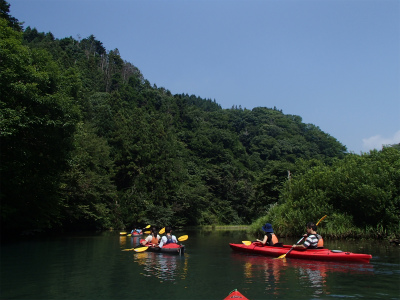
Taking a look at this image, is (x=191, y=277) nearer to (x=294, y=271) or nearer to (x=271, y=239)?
(x=294, y=271)

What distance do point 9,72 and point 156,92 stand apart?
64.8 metres

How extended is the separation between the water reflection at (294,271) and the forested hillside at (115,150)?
11.7 m

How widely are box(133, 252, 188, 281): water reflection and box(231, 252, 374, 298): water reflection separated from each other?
197 cm

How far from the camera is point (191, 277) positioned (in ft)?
33.0

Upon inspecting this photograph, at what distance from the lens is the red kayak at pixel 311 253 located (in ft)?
38.7

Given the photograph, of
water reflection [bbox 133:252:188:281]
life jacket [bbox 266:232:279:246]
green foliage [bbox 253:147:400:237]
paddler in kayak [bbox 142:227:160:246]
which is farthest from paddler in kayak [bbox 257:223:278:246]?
green foliage [bbox 253:147:400:237]

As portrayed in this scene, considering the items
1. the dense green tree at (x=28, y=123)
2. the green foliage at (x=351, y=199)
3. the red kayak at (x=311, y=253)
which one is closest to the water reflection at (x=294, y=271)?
the red kayak at (x=311, y=253)

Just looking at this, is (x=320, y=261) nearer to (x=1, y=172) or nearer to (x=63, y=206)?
(x=1, y=172)

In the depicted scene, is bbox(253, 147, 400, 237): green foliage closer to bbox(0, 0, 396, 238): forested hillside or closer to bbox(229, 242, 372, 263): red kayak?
bbox(0, 0, 396, 238): forested hillside

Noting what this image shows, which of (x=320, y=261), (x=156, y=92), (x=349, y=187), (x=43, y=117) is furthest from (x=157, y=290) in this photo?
(x=156, y=92)

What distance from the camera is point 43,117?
17562 mm

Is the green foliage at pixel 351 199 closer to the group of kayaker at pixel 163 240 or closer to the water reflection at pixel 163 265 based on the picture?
the group of kayaker at pixel 163 240

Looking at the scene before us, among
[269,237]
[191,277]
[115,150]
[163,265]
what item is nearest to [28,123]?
[163,265]

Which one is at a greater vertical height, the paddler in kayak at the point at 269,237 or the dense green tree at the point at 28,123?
the dense green tree at the point at 28,123
